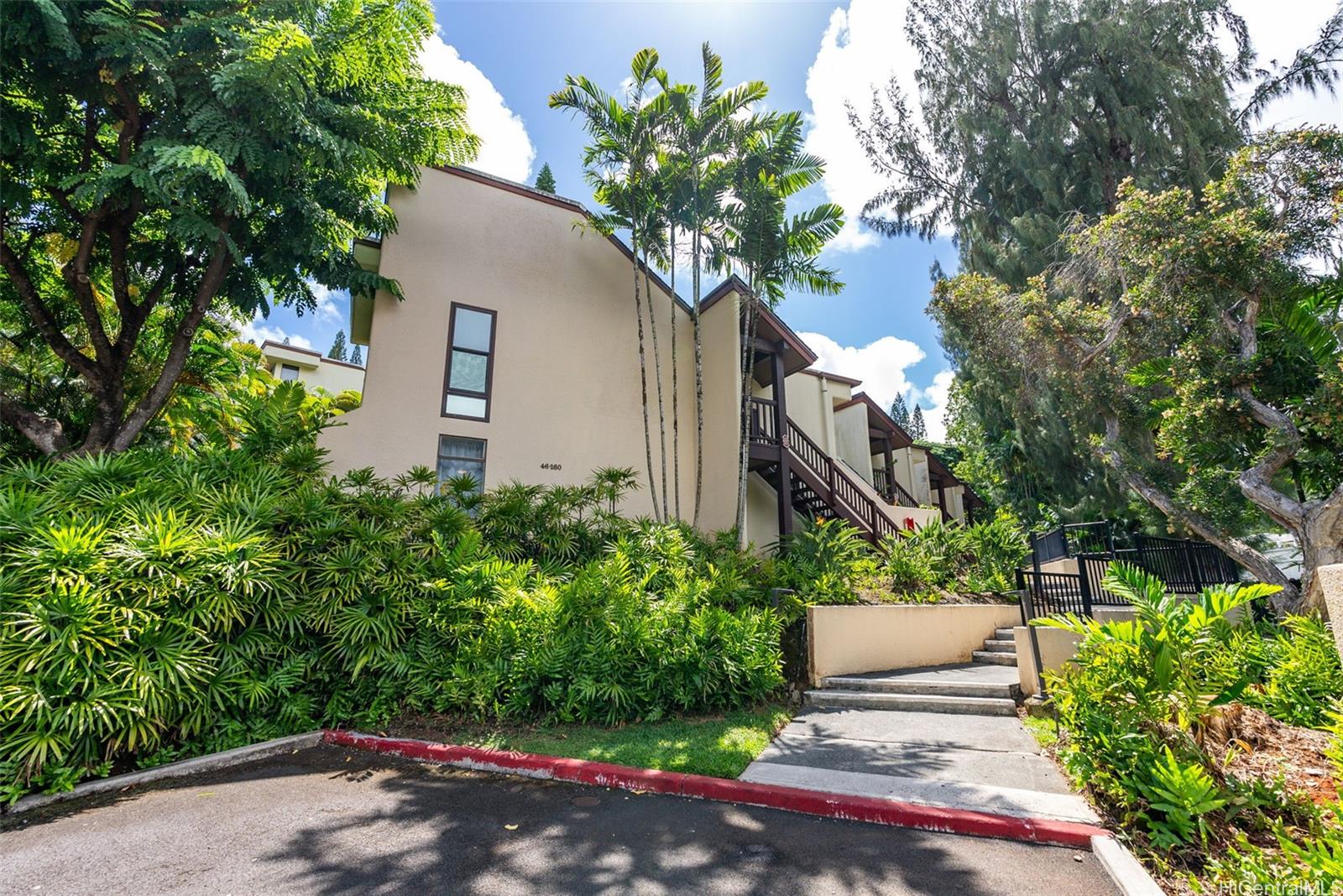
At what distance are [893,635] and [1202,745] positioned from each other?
4789mm

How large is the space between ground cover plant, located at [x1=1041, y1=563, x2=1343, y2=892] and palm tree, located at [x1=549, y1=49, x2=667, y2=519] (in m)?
7.78

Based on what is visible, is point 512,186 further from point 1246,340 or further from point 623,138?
point 1246,340

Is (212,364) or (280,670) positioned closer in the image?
(280,670)

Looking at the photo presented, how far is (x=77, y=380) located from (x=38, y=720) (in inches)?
343

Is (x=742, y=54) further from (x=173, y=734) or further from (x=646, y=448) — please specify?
(x=173, y=734)

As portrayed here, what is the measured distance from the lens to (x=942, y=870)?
10.5ft

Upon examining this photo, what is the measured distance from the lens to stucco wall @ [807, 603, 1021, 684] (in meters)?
7.67

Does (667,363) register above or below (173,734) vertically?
→ above

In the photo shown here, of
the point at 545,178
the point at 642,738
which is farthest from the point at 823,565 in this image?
Answer: the point at 545,178

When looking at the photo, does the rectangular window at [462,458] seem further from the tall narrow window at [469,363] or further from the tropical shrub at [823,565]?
the tropical shrub at [823,565]

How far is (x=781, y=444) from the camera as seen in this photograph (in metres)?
12.8

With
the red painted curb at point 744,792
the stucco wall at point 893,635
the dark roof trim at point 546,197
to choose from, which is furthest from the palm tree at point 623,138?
the red painted curb at point 744,792

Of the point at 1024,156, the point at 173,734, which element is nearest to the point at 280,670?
the point at 173,734

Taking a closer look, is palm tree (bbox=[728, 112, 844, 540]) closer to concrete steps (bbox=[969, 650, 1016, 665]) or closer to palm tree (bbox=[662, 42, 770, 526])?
palm tree (bbox=[662, 42, 770, 526])
